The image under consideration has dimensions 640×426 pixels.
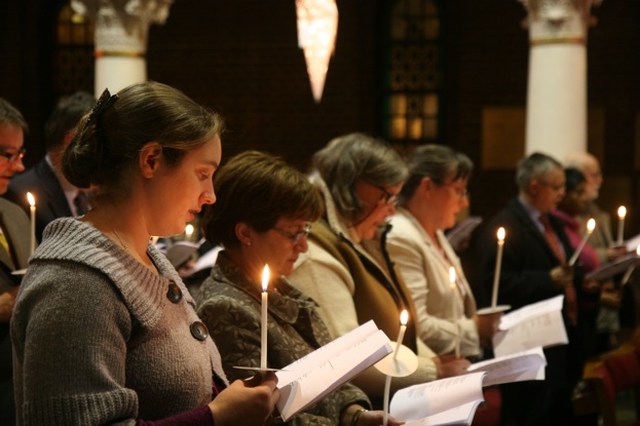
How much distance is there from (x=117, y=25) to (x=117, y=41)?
140 millimetres

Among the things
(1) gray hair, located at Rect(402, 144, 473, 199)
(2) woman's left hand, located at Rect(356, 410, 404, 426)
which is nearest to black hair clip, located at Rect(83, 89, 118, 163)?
(2) woman's left hand, located at Rect(356, 410, 404, 426)

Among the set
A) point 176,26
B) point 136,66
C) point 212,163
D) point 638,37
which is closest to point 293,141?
point 176,26

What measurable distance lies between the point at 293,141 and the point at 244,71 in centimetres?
99

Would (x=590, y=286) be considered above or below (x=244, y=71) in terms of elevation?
below

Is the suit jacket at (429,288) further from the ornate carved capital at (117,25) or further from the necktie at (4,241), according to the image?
the ornate carved capital at (117,25)

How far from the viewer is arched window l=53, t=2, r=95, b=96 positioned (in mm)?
12422

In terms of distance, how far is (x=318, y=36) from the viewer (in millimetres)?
3791

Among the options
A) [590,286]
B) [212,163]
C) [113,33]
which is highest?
[113,33]

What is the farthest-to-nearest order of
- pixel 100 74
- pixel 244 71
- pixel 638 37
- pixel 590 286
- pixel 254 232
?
pixel 244 71 < pixel 638 37 < pixel 100 74 < pixel 590 286 < pixel 254 232

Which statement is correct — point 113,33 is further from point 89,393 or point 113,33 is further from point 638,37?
point 89,393

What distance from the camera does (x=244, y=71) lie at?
11.9 m

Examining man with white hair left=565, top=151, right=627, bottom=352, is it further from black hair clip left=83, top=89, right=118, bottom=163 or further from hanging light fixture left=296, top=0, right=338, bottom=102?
black hair clip left=83, top=89, right=118, bottom=163

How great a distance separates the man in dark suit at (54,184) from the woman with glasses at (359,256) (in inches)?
38.1

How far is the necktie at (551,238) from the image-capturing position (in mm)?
5941
